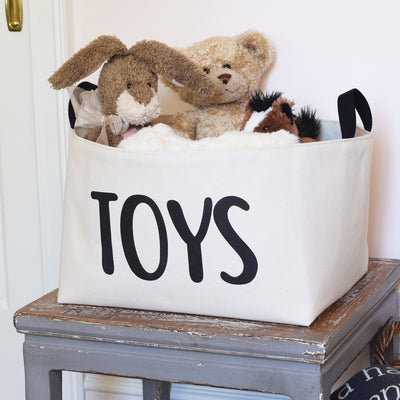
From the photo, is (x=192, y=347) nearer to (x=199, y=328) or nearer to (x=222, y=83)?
(x=199, y=328)

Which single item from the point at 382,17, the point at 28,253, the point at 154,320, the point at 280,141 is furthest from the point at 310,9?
the point at 28,253

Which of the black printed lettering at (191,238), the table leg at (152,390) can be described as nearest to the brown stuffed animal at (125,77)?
the black printed lettering at (191,238)

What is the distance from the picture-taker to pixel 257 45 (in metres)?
1.02

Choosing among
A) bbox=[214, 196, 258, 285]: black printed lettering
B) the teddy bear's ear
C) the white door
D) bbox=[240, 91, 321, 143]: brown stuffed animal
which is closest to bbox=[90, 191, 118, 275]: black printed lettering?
bbox=[214, 196, 258, 285]: black printed lettering

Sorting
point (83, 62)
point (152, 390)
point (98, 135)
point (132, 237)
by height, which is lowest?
point (152, 390)

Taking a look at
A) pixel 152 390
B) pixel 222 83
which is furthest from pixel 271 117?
pixel 152 390

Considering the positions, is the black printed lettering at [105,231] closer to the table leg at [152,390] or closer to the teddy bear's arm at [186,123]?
the teddy bear's arm at [186,123]

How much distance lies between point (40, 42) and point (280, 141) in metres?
0.64

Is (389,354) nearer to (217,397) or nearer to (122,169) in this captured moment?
(217,397)

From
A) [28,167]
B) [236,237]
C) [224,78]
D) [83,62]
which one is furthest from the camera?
[28,167]

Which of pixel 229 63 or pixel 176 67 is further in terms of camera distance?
pixel 229 63

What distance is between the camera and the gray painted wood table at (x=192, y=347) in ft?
2.21

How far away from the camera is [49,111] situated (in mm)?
1225

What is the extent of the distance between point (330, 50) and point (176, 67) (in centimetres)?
34
